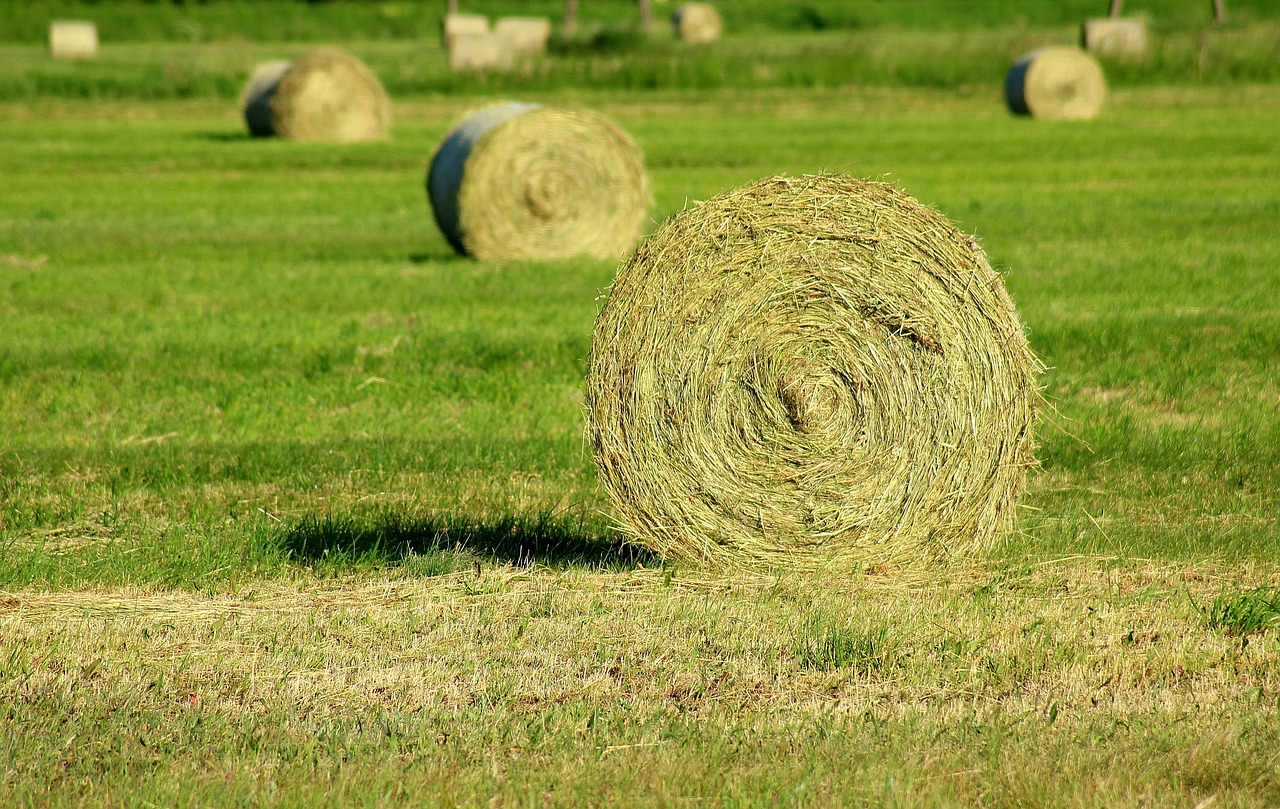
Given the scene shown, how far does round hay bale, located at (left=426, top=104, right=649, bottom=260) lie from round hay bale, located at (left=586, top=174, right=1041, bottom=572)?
379 inches

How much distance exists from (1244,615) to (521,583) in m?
2.75

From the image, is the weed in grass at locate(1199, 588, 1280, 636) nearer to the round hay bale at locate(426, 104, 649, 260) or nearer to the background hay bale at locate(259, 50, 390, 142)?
the round hay bale at locate(426, 104, 649, 260)

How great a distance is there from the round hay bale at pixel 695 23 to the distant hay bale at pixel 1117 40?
1805cm

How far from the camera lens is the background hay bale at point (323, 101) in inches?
1074

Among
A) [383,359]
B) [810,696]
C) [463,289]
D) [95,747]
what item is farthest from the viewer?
[463,289]

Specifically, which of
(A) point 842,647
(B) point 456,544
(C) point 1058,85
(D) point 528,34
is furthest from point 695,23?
(A) point 842,647

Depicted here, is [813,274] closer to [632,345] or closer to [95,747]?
[632,345]

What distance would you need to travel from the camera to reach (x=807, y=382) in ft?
21.1

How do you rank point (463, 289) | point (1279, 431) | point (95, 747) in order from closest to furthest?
point (95, 747)
point (1279, 431)
point (463, 289)

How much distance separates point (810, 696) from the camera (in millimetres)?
5152

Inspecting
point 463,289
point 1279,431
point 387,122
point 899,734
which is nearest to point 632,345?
point 899,734

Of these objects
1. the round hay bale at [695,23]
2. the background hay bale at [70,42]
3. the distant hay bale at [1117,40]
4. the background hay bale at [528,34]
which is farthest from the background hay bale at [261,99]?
the round hay bale at [695,23]

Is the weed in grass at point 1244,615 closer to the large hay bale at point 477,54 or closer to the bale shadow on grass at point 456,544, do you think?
the bale shadow on grass at point 456,544

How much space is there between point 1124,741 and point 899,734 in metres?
0.66
